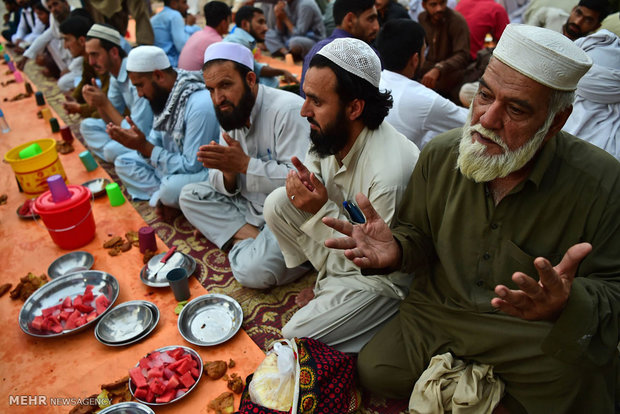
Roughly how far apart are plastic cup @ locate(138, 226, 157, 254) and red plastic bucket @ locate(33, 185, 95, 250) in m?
0.47

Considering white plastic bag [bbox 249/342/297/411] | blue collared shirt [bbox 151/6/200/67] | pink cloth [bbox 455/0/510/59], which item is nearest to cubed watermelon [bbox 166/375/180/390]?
white plastic bag [bbox 249/342/297/411]

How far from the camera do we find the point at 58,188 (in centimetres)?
303

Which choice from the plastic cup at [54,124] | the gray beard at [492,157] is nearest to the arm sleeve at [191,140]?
the plastic cup at [54,124]

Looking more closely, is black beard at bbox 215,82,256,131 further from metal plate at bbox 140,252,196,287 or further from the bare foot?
the bare foot

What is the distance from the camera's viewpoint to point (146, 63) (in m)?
3.68

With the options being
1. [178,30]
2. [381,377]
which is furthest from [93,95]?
[381,377]

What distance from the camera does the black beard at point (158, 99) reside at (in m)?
3.82

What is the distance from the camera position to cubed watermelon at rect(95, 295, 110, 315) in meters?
2.64

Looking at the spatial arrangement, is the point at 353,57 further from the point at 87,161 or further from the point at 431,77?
the point at 87,161

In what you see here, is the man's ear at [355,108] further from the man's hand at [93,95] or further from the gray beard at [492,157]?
the man's hand at [93,95]

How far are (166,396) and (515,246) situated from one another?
1.79 m

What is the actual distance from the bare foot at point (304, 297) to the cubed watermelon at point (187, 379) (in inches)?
33.2

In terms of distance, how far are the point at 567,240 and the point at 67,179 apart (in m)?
4.27

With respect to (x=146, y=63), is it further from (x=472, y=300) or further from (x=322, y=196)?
(x=472, y=300)
